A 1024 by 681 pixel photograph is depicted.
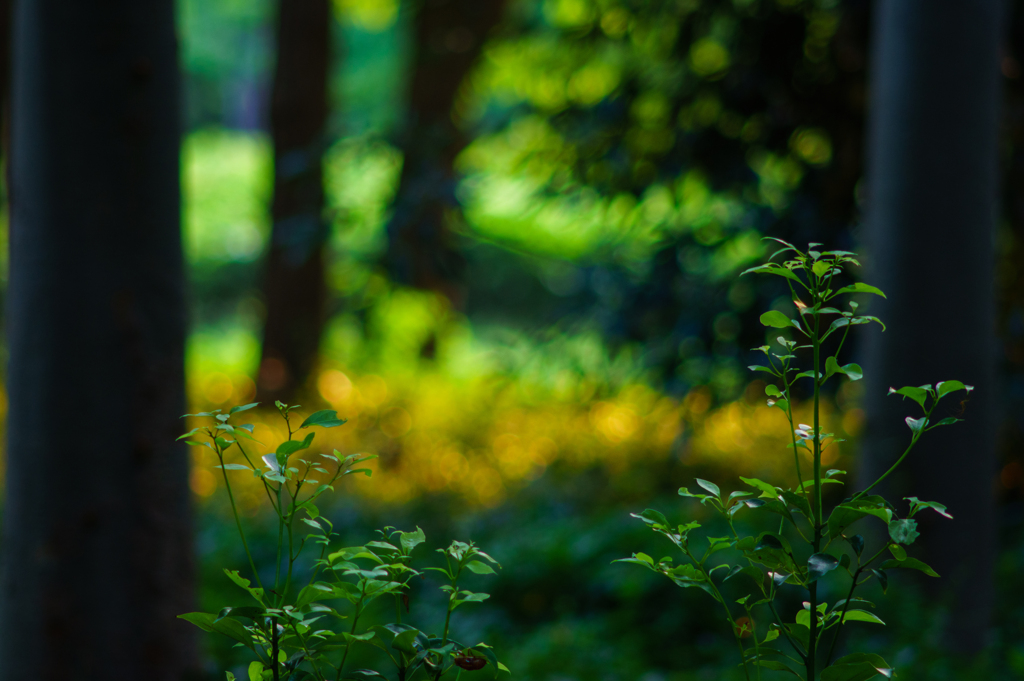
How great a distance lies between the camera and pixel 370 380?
27.5 ft

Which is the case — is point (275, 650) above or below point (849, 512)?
below

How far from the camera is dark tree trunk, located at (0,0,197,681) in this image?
234 cm

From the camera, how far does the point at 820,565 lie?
3.21ft

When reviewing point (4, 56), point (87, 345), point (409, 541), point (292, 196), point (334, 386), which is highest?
point (4, 56)

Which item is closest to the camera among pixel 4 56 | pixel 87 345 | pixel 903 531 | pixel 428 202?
pixel 903 531

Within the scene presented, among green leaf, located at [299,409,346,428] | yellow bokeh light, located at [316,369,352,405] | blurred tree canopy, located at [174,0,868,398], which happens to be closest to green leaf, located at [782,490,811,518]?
green leaf, located at [299,409,346,428]

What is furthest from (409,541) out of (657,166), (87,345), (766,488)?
(657,166)

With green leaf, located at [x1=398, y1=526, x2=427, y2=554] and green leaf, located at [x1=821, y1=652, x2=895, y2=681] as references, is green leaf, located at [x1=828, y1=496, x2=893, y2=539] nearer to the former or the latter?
green leaf, located at [x1=821, y1=652, x2=895, y2=681]

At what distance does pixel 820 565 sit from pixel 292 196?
7719 mm

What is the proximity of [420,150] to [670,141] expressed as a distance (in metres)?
1.60

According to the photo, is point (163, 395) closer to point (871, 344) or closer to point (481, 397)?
point (871, 344)

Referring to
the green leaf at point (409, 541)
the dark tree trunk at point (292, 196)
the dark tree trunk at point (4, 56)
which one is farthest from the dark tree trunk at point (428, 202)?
the green leaf at point (409, 541)

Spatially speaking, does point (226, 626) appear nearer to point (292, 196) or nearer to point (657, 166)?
point (657, 166)

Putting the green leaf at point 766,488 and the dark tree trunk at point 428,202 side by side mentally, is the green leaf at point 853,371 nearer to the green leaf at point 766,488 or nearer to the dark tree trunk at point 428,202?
the green leaf at point 766,488
